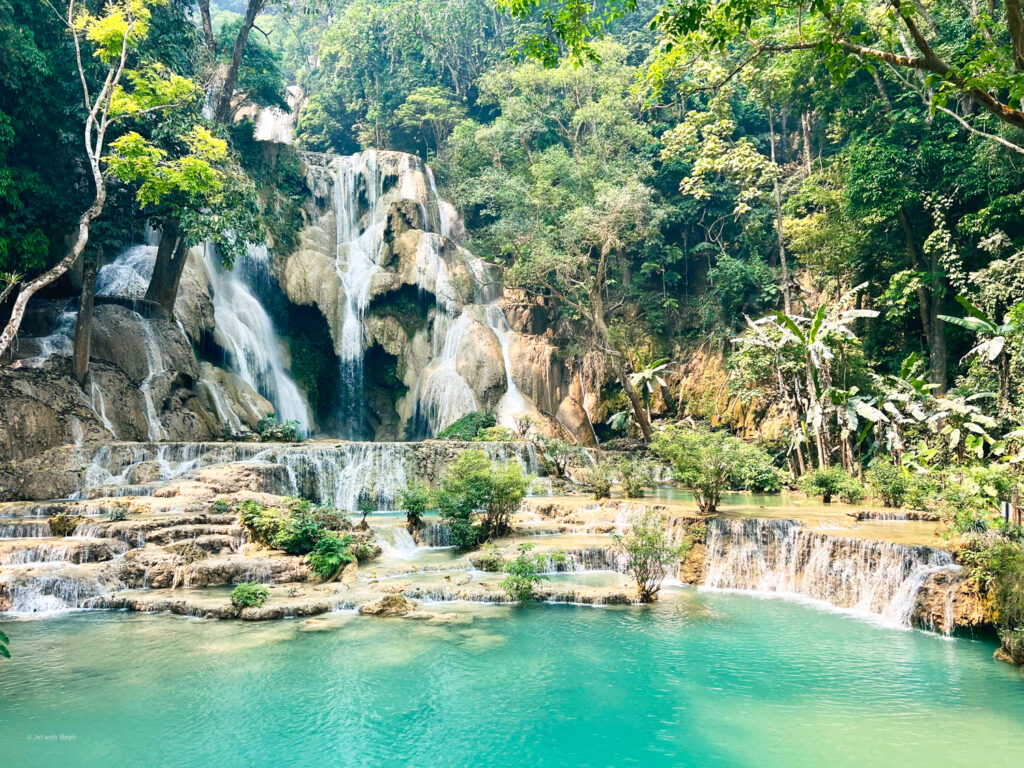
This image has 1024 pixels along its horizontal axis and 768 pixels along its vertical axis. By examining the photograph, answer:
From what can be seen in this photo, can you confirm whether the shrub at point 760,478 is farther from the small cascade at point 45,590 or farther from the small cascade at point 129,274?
the small cascade at point 129,274

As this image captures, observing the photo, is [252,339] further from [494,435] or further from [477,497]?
[477,497]

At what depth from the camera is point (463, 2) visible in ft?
123

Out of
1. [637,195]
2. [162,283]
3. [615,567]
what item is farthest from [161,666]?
[637,195]

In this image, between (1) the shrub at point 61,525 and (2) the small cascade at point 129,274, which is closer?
(1) the shrub at point 61,525

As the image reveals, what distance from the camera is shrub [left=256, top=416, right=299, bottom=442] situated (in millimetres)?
20188

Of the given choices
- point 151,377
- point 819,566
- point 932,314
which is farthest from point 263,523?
point 932,314

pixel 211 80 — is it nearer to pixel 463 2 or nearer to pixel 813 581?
pixel 463 2

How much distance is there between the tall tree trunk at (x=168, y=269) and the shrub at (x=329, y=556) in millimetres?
13553

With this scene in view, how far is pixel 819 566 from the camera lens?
10203 mm

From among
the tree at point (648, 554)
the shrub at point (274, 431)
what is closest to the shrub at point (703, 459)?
the tree at point (648, 554)

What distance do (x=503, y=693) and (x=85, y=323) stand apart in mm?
16935

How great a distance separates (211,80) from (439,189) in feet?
36.1

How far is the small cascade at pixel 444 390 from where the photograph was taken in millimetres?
25844

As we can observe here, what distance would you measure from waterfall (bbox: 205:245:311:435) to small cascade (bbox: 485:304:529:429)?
7.52 metres
